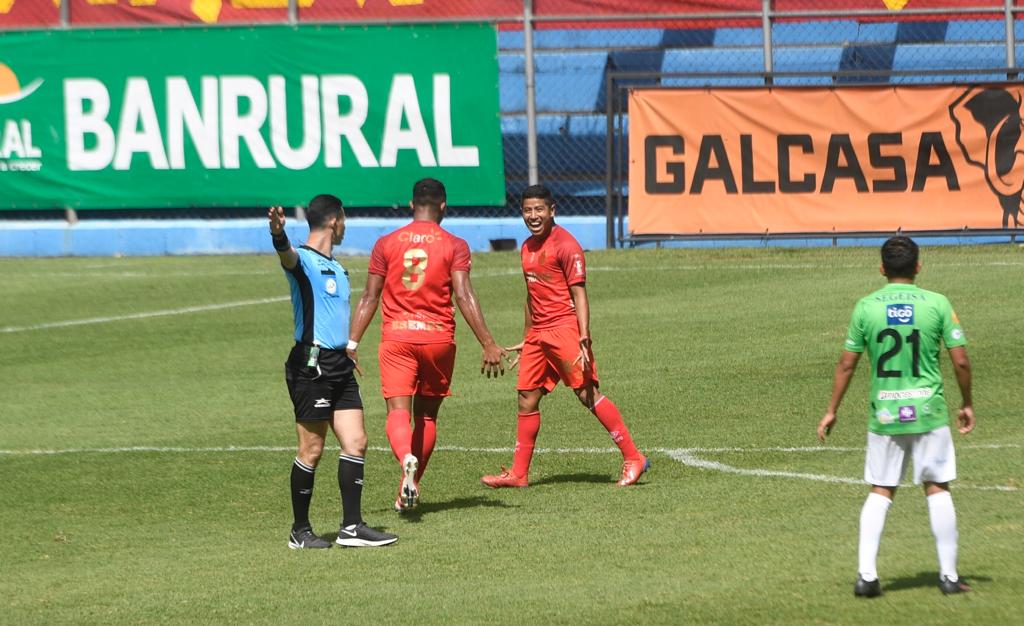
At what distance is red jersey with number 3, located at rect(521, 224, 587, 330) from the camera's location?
10.4m

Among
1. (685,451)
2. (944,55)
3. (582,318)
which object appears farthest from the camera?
(944,55)

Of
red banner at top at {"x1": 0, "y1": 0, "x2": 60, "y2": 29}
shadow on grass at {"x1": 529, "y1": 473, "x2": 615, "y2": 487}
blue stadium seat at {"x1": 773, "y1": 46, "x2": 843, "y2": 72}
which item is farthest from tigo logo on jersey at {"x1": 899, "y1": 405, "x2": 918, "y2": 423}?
red banner at top at {"x1": 0, "y1": 0, "x2": 60, "y2": 29}

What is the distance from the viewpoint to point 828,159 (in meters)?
21.3

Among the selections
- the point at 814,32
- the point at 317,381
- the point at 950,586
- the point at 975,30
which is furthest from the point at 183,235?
the point at 950,586

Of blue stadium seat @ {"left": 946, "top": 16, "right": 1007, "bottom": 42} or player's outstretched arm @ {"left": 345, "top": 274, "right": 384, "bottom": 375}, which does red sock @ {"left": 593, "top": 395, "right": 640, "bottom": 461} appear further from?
blue stadium seat @ {"left": 946, "top": 16, "right": 1007, "bottom": 42}

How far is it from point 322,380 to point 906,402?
10.7 feet

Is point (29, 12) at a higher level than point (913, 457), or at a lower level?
higher

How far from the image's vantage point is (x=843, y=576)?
7543 mm

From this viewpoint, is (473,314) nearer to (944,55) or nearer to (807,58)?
(807,58)

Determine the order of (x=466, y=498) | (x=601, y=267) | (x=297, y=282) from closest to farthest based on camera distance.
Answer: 1. (x=297, y=282)
2. (x=466, y=498)
3. (x=601, y=267)

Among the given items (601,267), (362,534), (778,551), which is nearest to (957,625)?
(778,551)

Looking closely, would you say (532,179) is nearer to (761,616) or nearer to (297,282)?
Result: (297,282)

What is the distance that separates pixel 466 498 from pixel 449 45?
567 inches

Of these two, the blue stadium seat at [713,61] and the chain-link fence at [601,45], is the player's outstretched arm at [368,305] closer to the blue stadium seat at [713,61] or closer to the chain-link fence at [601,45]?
the chain-link fence at [601,45]
